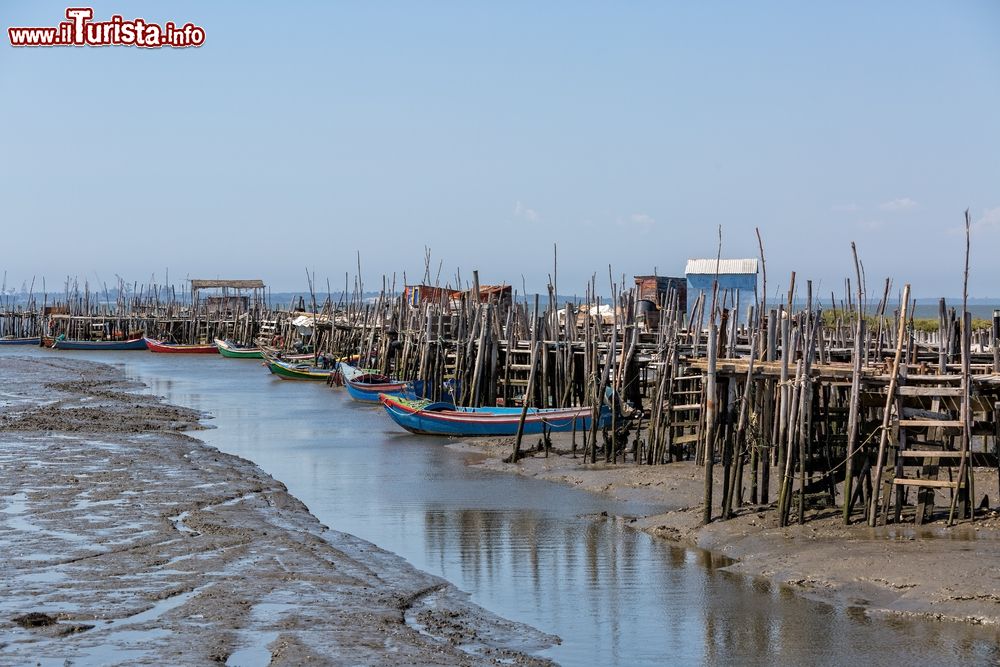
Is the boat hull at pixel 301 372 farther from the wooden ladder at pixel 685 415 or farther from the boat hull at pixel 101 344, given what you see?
the wooden ladder at pixel 685 415

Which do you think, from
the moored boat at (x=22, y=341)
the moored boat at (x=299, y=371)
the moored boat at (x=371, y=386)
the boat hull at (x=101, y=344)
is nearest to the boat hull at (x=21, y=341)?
the moored boat at (x=22, y=341)

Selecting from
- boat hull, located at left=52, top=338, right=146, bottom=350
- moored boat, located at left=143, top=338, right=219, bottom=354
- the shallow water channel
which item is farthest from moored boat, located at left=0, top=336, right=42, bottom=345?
the shallow water channel

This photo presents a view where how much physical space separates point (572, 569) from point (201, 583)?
4.01 meters

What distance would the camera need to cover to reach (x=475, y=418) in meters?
24.9

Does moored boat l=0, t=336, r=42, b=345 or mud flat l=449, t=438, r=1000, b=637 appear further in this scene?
moored boat l=0, t=336, r=42, b=345

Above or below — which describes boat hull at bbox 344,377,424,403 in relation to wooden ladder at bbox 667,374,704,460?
below

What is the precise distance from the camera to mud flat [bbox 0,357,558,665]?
9742 mm

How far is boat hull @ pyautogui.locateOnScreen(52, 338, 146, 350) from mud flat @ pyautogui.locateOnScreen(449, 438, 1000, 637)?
52918 mm

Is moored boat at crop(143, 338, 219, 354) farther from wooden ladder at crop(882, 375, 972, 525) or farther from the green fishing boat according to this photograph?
wooden ladder at crop(882, 375, 972, 525)

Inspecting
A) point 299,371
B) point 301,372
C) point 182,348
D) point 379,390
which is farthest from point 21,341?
point 379,390

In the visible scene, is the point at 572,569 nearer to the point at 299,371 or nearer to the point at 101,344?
the point at 299,371

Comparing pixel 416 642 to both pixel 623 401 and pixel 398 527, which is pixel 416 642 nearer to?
pixel 398 527

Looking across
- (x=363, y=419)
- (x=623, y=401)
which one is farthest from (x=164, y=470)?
(x=363, y=419)

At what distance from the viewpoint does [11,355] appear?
195 ft
